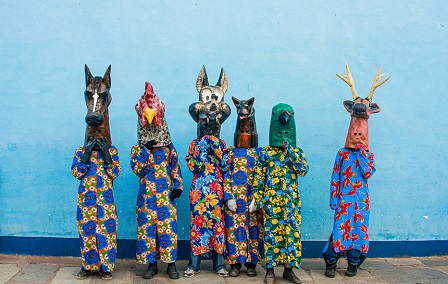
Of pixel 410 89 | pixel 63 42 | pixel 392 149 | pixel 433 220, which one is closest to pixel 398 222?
pixel 433 220

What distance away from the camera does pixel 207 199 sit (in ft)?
21.0

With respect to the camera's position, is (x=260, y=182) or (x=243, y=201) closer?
(x=260, y=182)

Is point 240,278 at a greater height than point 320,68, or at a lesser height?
lesser

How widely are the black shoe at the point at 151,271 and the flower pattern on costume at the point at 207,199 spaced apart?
479 millimetres

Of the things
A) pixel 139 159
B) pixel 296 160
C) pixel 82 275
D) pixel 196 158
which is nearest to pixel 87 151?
pixel 139 159

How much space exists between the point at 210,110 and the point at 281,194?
1.23 m

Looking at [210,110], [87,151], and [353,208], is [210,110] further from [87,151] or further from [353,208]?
[353,208]

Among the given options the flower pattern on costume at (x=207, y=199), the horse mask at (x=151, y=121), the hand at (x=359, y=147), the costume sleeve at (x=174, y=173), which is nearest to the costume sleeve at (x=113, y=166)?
the horse mask at (x=151, y=121)

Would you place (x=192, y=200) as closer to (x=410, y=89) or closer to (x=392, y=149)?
(x=392, y=149)

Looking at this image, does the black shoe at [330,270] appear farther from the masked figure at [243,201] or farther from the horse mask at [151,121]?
the horse mask at [151,121]

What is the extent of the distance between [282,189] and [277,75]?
188cm

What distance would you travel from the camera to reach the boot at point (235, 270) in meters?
6.44

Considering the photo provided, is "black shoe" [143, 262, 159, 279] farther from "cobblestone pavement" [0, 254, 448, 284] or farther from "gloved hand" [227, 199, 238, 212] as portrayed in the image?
"gloved hand" [227, 199, 238, 212]

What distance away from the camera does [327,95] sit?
7484mm
